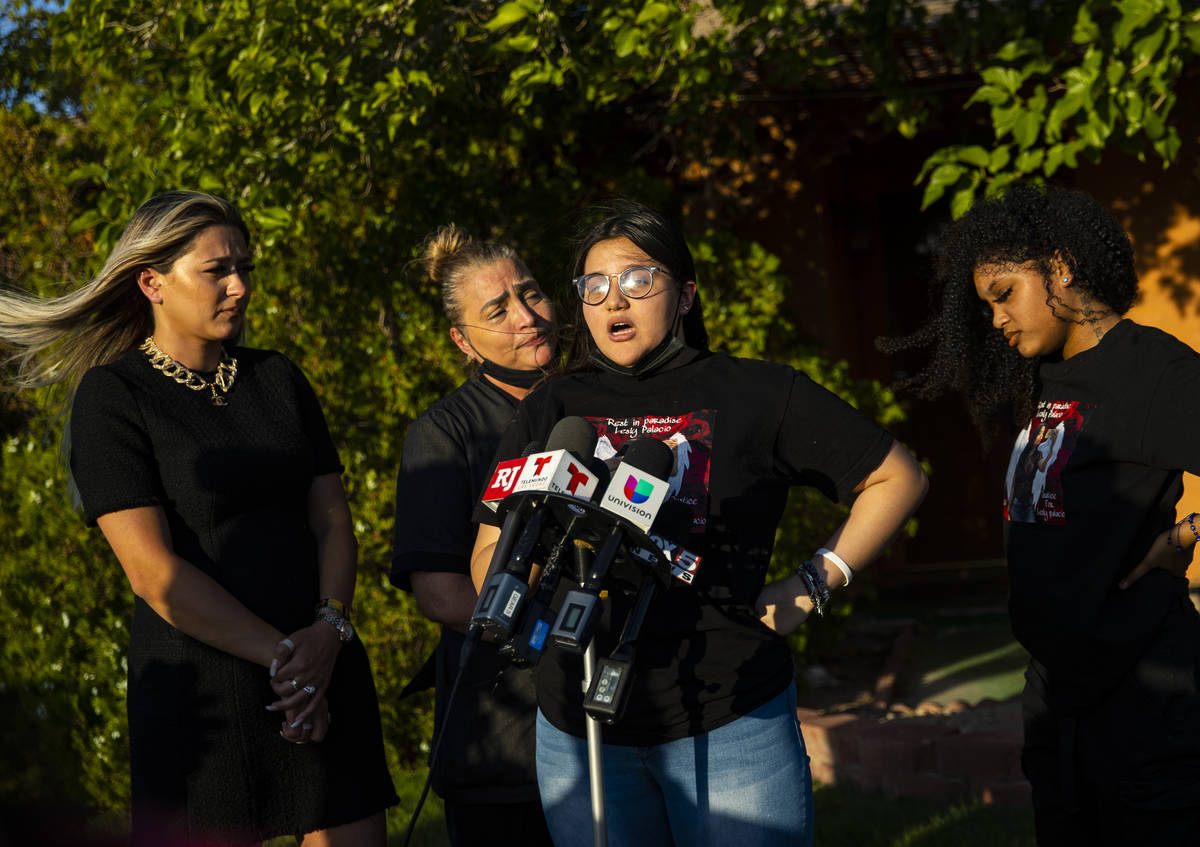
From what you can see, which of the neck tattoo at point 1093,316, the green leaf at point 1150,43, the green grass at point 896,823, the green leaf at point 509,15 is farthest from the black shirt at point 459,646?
the green leaf at point 1150,43

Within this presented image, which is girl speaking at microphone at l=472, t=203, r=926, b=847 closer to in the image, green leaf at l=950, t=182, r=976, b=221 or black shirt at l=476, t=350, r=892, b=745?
black shirt at l=476, t=350, r=892, b=745

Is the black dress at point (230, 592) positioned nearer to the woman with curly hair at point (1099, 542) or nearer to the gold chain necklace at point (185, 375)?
the gold chain necklace at point (185, 375)

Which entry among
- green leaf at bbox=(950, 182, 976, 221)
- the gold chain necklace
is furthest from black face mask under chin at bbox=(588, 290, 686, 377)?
green leaf at bbox=(950, 182, 976, 221)

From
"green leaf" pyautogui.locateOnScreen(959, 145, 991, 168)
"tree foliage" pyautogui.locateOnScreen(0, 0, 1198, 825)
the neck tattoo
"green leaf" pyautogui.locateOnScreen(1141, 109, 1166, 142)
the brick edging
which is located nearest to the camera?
the neck tattoo

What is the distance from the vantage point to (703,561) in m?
2.44

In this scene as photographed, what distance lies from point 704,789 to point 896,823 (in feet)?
9.83

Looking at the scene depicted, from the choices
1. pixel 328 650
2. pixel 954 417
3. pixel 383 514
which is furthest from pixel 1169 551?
pixel 954 417

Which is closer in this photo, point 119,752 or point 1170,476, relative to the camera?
point 1170,476

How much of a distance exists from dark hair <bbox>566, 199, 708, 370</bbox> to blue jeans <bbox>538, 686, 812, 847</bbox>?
862mm

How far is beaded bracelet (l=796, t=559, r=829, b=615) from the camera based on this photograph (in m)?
2.50

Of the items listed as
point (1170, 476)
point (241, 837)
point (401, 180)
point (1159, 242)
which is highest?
point (401, 180)

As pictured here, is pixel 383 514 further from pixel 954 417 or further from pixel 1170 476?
pixel 954 417

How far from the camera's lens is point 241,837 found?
9.65ft

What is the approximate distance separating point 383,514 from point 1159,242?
5566 millimetres
